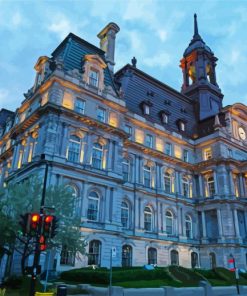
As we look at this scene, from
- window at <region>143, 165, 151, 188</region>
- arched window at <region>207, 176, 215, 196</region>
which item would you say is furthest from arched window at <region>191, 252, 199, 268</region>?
window at <region>143, 165, 151, 188</region>

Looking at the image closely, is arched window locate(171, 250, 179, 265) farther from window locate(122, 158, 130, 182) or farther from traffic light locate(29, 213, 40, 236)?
traffic light locate(29, 213, 40, 236)

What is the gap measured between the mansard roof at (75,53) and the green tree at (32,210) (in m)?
16.7

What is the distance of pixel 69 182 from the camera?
31.0 meters

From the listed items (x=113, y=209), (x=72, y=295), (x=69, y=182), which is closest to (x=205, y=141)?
(x=113, y=209)

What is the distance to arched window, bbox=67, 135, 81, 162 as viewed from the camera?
107ft

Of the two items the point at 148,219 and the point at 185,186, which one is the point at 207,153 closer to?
the point at 185,186

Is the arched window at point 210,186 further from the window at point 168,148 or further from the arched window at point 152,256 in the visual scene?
the arched window at point 152,256

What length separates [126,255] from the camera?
36.0 metres

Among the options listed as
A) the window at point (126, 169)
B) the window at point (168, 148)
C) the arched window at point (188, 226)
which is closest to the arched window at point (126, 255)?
the window at point (126, 169)

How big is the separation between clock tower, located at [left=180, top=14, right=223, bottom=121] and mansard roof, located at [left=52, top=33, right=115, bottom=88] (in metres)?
21.5

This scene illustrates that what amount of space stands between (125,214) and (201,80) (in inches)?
1304

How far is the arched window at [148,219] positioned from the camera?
39.9 m

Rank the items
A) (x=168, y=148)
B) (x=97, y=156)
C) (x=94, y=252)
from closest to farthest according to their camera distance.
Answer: (x=94, y=252) → (x=97, y=156) → (x=168, y=148)

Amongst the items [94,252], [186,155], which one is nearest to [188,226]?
[186,155]
